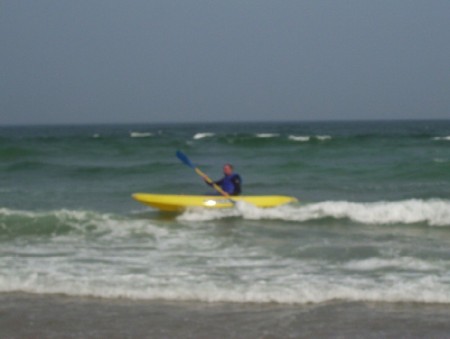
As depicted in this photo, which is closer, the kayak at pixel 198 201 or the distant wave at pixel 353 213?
the distant wave at pixel 353 213

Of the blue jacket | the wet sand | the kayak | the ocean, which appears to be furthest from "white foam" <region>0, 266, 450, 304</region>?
the blue jacket

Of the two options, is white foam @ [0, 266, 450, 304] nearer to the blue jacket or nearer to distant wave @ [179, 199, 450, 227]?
distant wave @ [179, 199, 450, 227]

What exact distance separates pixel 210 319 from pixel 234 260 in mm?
2258

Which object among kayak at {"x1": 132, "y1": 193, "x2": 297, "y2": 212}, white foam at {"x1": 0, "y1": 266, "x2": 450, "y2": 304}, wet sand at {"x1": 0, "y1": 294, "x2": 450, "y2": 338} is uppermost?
kayak at {"x1": 132, "y1": 193, "x2": 297, "y2": 212}

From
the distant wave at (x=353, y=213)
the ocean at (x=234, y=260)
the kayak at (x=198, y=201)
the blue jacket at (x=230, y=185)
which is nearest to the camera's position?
the ocean at (x=234, y=260)

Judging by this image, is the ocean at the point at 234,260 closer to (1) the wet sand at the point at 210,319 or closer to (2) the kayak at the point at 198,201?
(1) the wet sand at the point at 210,319

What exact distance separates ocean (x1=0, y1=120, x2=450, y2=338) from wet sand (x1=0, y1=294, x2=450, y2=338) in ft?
0.05

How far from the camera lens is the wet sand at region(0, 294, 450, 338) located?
17.2 ft

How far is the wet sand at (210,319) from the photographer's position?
17.2 feet

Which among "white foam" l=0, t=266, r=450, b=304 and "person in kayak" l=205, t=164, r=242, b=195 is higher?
"person in kayak" l=205, t=164, r=242, b=195

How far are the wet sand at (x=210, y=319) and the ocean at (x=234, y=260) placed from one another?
0.01m

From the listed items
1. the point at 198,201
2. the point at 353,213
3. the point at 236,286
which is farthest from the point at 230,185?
the point at 236,286

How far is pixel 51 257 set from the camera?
8.09m

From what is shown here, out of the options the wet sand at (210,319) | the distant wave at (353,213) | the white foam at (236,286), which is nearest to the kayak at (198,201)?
the distant wave at (353,213)
